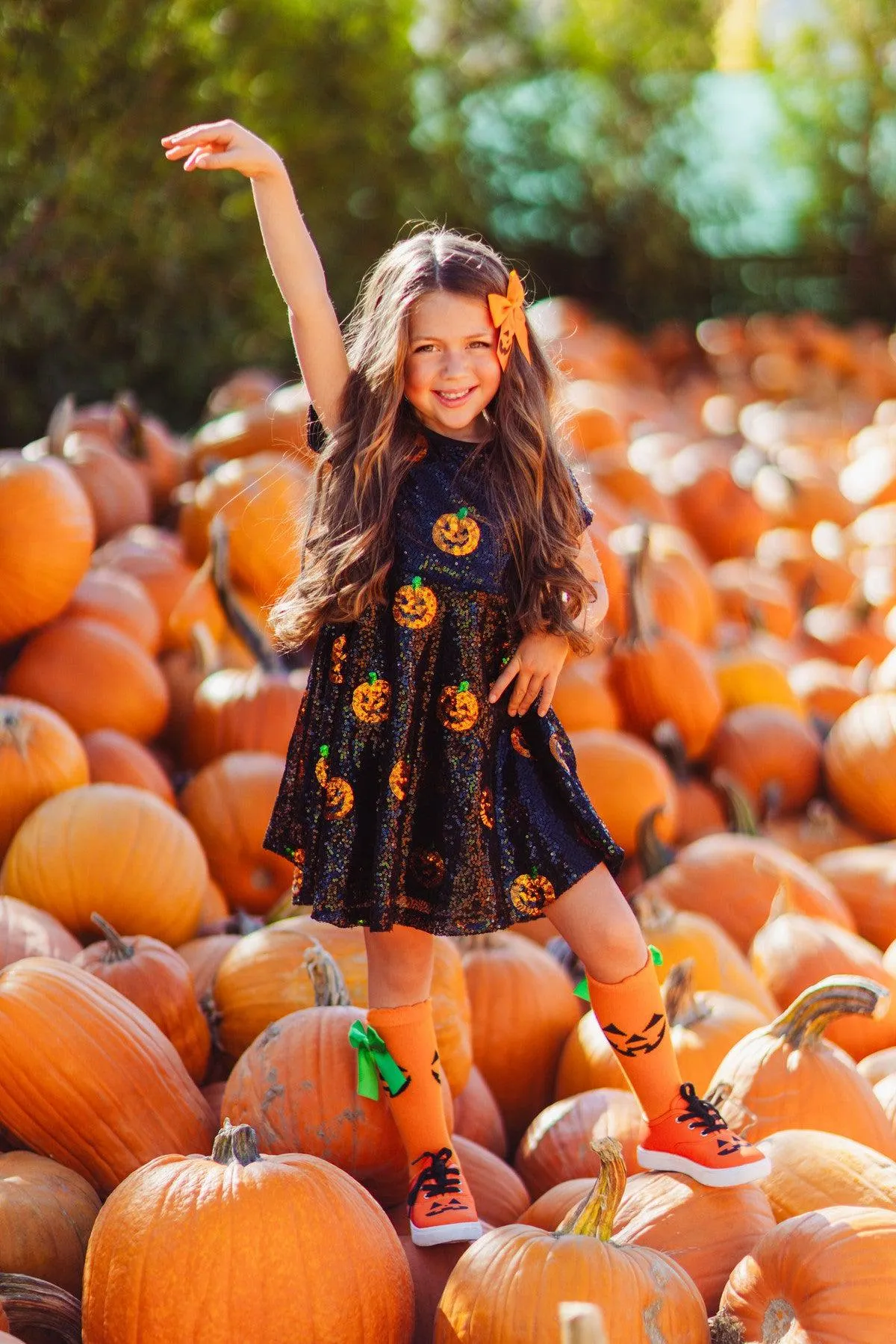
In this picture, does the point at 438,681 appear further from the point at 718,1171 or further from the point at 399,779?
the point at 718,1171

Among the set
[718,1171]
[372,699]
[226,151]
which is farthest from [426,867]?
[226,151]

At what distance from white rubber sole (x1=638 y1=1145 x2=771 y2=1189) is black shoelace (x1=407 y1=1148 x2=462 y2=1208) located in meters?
0.28

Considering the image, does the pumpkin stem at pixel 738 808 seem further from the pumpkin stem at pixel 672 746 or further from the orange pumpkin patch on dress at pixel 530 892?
the orange pumpkin patch on dress at pixel 530 892

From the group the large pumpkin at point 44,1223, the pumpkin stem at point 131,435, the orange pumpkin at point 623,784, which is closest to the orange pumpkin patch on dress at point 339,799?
the large pumpkin at point 44,1223

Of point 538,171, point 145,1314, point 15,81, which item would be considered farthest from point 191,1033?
point 538,171

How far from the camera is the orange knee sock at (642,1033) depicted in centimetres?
200

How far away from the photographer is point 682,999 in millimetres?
2453

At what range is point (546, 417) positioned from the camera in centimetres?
206

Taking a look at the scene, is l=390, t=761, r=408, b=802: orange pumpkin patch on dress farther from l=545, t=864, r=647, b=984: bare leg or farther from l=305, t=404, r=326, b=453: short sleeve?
l=305, t=404, r=326, b=453: short sleeve

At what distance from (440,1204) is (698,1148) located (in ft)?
1.17

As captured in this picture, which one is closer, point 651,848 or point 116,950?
point 116,950

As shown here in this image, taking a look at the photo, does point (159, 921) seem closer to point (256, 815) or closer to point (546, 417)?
point (256, 815)

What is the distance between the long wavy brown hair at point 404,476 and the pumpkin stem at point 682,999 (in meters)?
0.68

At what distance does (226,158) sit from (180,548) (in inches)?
84.3
